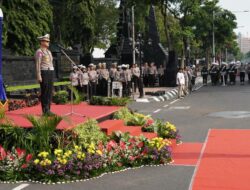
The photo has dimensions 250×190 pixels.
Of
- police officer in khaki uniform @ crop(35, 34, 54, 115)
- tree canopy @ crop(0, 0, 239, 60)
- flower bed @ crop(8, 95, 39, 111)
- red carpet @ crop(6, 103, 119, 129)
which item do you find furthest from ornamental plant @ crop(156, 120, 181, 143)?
tree canopy @ crop(0, 0, 239, 60)

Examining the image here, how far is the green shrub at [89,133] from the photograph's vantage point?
28.1 ft

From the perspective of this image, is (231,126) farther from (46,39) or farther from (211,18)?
(211,18)

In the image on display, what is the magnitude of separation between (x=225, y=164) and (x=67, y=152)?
9.01ft

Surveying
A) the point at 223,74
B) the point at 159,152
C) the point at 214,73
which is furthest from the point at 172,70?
the point at 159,152

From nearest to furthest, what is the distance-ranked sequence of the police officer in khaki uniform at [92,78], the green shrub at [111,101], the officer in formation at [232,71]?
the green shrub at [111,101] → the police officer in khaki uniform at [92,78] → the officer in formation at [232,71]

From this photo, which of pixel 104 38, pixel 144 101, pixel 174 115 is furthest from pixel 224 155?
pixel 104 38

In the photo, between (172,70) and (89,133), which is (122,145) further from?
(172,70)

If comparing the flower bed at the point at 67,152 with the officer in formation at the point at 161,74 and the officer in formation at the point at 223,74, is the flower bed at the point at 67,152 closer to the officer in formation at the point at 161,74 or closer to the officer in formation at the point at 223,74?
the officer in formation at the point at 161,74

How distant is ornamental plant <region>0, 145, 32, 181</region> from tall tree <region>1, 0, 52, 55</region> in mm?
18538

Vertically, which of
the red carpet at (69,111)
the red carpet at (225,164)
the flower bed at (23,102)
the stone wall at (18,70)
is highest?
the stone wall at (18,70)

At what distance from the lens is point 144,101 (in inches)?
927

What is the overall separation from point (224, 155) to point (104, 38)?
51781 millimetres

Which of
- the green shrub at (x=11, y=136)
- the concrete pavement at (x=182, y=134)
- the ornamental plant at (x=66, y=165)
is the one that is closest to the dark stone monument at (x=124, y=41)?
the concrete pavement at (x=182, y=134)

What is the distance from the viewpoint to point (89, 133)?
8.89 m
